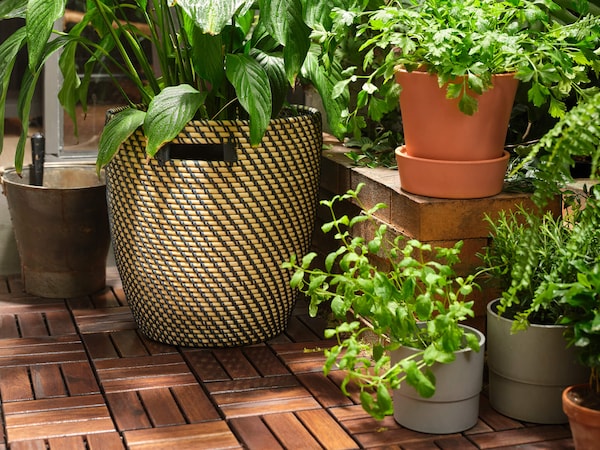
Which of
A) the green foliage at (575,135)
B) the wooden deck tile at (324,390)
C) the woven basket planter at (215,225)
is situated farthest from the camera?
the woven basket planter at (215,225)

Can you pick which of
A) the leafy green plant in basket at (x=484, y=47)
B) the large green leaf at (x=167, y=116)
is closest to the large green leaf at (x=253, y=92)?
the large green leaf at (x=167, y=116)

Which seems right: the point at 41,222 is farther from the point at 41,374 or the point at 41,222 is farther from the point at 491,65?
the point at 491,65

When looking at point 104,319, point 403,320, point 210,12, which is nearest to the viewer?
point 403,320

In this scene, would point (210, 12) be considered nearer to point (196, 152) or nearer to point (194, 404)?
point (196, 152)

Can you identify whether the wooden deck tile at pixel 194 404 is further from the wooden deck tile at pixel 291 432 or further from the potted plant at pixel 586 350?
the potted plant at pixel 586 350

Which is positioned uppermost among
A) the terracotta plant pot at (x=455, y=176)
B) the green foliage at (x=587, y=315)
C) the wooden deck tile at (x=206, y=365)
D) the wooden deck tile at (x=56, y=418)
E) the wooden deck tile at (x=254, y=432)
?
the terracotta plant pot at (x=455, y=176)

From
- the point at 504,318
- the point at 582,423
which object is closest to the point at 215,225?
the point at 504,318

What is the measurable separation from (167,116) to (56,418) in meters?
0.71

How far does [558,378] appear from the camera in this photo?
2.03m

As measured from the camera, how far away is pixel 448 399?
2.01 metres

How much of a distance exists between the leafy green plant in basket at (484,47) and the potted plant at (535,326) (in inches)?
11.1

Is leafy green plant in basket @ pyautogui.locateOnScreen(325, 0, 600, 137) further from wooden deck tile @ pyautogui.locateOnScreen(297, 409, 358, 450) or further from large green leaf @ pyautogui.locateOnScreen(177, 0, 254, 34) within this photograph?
wooden deck tile @ pyautogui.locateOnScreen(297, 409, 358, 450)

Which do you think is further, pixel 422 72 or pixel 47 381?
pixel 47 381

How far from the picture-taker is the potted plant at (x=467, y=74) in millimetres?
2021
